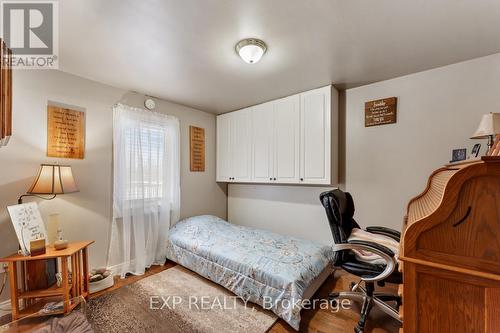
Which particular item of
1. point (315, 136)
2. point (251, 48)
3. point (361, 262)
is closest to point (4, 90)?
point (251, 48)

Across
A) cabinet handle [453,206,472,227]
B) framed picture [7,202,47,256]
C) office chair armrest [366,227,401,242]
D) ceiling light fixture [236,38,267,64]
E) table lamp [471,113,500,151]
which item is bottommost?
office chair armrest [366,227,401,242]

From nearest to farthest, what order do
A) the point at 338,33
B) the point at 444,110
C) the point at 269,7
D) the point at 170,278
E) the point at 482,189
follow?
1. the point at 482,189
2. the point at 269,7
3. the point at 338,33
4. the point at 444,110
5. the point at 170,278

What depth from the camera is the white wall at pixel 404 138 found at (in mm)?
2043

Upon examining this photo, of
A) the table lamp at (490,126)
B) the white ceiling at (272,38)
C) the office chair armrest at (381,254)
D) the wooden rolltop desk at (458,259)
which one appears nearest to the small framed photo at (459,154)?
the table lamp at (490,126)

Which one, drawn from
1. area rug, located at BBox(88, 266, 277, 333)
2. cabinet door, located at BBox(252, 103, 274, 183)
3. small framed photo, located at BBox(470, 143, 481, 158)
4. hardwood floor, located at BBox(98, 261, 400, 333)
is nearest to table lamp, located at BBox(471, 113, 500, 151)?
small framed photo, located at BBox(470, 143, 481, 158)

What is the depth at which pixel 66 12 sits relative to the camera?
1427mm

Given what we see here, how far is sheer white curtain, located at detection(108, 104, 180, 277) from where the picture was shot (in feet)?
8.70

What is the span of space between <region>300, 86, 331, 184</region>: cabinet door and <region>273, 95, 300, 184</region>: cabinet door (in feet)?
0.26

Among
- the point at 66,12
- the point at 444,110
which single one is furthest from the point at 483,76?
the point at 66,12

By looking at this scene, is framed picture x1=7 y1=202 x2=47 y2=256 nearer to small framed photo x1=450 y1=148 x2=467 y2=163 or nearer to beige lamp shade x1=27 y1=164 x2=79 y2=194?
beige lamp shade x1=27 y1=164 x2=79 y2=194

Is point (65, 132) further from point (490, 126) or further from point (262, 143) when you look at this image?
point (490, 126)

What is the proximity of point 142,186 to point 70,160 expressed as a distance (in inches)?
32.0

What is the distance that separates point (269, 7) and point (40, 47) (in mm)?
1976

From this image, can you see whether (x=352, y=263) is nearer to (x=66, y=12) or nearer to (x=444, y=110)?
(x=444, y=110)
